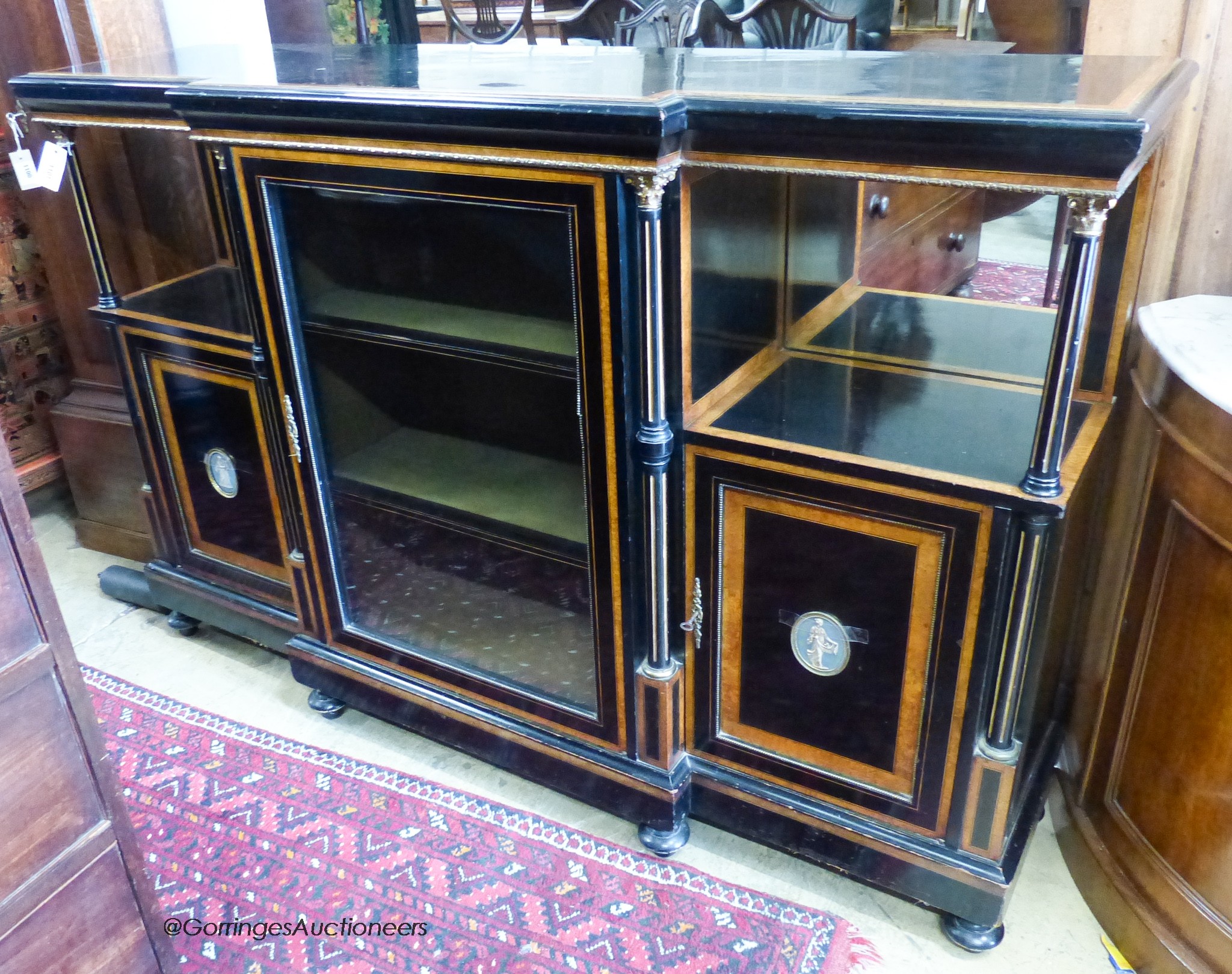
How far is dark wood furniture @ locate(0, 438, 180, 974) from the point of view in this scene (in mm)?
896

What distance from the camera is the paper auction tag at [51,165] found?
1.50 m

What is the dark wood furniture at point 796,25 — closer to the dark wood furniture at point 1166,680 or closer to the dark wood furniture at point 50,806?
the dark wood furniture at point 1166,680

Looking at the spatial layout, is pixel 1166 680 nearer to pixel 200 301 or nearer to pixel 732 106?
pixel 732 106

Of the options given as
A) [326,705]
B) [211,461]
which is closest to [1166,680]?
[326,705]

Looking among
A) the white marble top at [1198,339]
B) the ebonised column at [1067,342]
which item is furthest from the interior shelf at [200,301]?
the white marble top at [1198,339]

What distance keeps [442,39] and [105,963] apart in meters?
3.89

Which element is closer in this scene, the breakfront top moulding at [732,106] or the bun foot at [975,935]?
the breakfront top moulding at [732,106]

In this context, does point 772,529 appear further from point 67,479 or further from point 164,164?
point 67,479

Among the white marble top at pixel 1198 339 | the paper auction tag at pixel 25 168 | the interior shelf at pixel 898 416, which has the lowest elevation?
the interior shelf at pixel 898 416

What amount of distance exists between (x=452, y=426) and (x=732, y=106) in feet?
2.89

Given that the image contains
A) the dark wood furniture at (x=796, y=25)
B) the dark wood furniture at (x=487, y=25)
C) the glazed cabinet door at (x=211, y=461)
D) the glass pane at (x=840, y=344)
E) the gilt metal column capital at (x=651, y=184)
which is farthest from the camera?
the dark wood furniture at (x=487, y=25)

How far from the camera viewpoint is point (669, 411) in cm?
119

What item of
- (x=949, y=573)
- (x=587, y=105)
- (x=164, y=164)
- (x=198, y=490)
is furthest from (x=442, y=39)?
(x=949, y=573)

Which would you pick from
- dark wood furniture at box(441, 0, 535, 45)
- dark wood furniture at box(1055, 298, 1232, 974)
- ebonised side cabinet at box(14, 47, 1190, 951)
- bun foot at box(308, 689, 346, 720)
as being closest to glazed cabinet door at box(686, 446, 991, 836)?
ebonised side cabinet at box(14, 47, 1190, 951)
